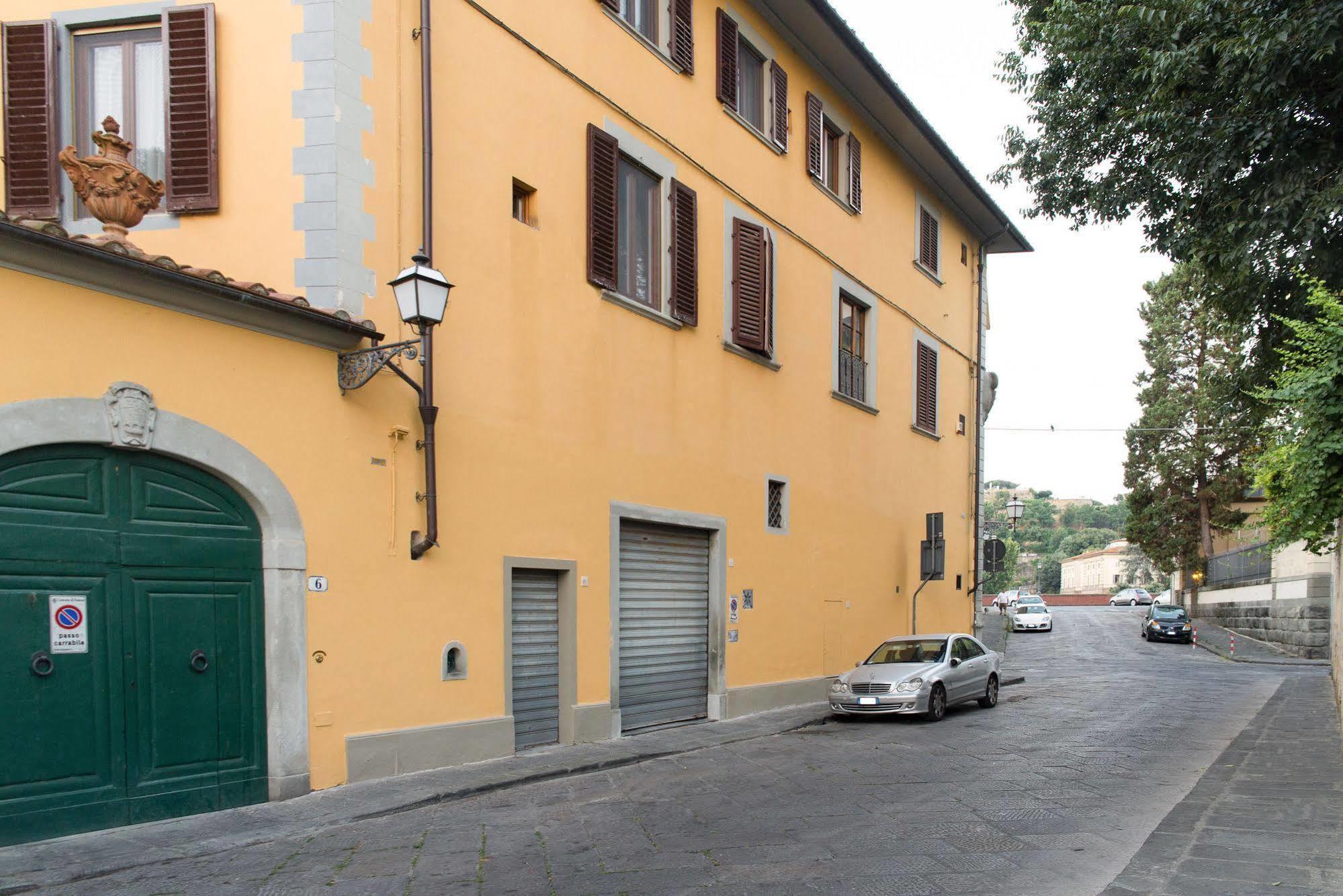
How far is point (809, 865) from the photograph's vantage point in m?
6.65

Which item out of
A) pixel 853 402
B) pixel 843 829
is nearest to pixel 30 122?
pixel 843 829

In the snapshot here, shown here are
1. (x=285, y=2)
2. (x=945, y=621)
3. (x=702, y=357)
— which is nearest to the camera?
(x=285, y=2)

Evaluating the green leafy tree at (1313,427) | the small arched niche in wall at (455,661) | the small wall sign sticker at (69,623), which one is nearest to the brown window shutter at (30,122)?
the small wall sign sticker at (69,623)

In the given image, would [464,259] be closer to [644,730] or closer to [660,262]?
[660,262]

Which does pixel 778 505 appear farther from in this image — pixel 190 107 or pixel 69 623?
pixel 69 623

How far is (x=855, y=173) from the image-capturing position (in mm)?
20594

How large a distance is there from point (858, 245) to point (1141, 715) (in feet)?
33.8

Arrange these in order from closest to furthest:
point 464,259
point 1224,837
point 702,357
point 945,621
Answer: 1. point 1224,837
2. point 464,259
3. point 702,357
4. point 945,621

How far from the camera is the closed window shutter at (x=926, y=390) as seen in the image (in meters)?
23.8

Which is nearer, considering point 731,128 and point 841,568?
point 731,128

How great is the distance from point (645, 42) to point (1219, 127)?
24.3 feet

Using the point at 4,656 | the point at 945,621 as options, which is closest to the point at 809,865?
the point at 4,656

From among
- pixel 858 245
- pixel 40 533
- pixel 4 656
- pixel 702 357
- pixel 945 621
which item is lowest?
pixel 945 621

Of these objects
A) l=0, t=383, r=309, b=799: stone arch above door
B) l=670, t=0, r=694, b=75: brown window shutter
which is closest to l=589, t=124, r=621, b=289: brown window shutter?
l=670, t=0, r=694, b=75: brown window shutter
